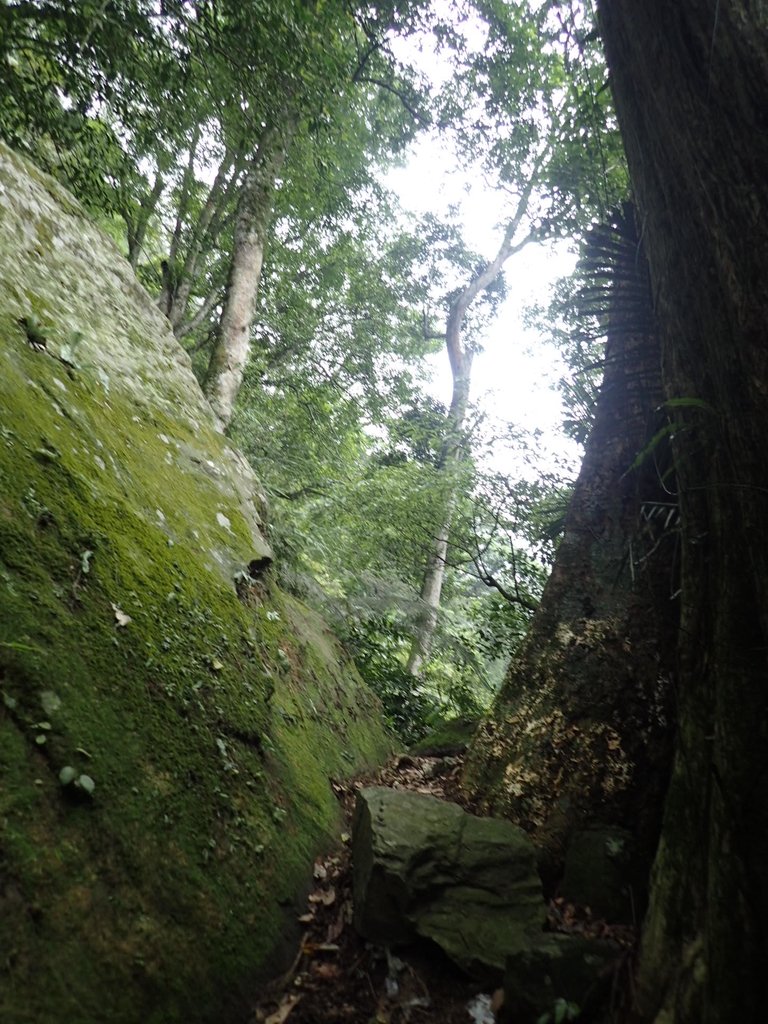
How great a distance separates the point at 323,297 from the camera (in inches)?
494

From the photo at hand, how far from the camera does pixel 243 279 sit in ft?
26.8

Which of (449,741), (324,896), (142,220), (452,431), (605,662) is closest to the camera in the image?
(324,896)

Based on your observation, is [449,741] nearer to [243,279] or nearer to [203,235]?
[243,279]

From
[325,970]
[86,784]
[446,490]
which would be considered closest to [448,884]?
[325,970]

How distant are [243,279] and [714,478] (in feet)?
24.5

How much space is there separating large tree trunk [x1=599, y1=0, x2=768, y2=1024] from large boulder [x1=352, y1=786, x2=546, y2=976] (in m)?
0.79

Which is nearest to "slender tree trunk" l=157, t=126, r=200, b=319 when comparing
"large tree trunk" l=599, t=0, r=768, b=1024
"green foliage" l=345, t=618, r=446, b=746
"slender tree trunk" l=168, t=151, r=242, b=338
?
"slender tree trunk" l=168, t=151, r=242, b=338

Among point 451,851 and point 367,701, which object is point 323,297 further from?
point 451,851

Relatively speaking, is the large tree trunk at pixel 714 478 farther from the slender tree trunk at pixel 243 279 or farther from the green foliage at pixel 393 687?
the slender tree trunk at pixel 243 279

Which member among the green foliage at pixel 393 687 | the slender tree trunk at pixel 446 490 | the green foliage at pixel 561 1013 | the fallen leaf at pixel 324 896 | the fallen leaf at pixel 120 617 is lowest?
the fallen leaf at pixel 324 896

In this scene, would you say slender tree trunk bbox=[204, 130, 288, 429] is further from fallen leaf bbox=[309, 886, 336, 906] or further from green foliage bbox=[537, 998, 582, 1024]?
green foliage bbox=[537, 998, 582, 1024]

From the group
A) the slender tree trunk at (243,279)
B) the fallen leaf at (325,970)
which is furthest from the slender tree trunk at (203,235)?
the fallen leaf at (325,970)

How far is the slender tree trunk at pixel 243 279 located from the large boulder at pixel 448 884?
5.51 metres

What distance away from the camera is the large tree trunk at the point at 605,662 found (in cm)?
344
